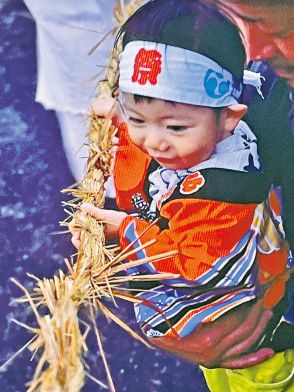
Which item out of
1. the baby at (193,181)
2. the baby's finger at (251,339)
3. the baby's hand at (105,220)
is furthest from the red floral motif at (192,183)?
the baby's finger at (251,339)

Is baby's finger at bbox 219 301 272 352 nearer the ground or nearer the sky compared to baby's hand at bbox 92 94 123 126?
nearer the ground

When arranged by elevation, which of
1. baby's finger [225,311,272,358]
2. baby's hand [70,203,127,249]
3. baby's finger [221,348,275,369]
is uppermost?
baby's hand [70,203,127,249]

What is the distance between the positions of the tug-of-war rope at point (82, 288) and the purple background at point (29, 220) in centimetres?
1

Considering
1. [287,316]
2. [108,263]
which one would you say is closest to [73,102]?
[108,263]

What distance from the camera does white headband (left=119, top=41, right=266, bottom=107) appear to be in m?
1.30

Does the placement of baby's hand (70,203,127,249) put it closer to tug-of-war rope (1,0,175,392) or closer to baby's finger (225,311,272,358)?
tug-of-war rope (1,0,175,392)

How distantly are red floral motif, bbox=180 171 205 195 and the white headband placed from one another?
0.36 ft

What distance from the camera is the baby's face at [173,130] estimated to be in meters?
1.31

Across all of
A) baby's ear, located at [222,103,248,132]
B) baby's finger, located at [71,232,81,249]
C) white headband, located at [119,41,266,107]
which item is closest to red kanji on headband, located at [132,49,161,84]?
white headband, located at [119,41,266,107]

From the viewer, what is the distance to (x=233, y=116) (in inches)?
52.1

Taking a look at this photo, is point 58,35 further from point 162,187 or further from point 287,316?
point 287,316

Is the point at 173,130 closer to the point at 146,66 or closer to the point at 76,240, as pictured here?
the point at 146,66

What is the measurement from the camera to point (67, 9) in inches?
52.2

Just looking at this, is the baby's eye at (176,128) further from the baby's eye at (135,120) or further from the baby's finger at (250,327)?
the baby's finger at (250,327)
